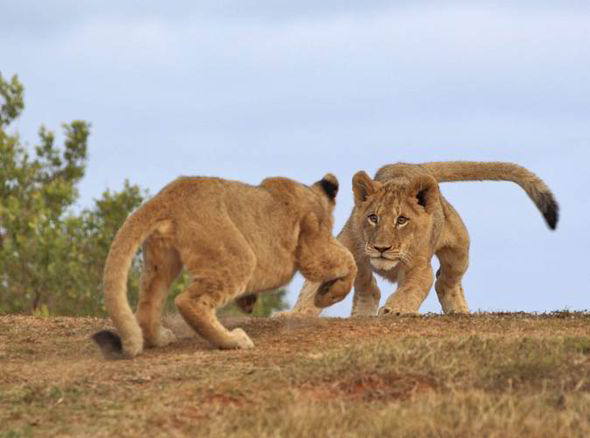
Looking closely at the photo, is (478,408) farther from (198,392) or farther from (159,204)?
(159,204)

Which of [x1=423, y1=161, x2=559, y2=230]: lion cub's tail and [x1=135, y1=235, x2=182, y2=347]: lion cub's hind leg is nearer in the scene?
[x1=135, y1=235, x2=182, y2=347]: lion cub's hind leg

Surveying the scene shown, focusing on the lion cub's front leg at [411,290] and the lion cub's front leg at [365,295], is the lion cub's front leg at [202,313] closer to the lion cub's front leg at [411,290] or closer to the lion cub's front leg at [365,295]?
the lion cub's front leg at [411,290]

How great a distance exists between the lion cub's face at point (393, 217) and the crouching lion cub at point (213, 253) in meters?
1.65

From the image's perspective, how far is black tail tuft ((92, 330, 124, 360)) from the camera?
817 centimetres

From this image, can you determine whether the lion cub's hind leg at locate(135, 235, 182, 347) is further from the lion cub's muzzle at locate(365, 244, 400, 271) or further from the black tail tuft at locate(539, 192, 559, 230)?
the black tail tuft at locate(539, 192, 559, 230)

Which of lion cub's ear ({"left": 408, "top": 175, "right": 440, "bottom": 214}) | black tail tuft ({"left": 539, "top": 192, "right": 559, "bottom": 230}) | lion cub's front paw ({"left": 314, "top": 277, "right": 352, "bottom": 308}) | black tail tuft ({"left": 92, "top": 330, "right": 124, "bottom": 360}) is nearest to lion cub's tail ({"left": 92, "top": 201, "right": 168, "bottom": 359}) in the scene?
black tail tuft ({"left": 92, "top": 330, "right": 124, "bottom": 360})

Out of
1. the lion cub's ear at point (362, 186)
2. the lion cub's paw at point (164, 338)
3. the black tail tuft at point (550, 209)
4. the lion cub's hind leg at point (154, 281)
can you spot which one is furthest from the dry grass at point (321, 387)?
the black tail tuft at point (550, 209)

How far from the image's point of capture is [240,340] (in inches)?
328

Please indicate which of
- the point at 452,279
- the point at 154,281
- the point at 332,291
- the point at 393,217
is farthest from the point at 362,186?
the point at 154,281

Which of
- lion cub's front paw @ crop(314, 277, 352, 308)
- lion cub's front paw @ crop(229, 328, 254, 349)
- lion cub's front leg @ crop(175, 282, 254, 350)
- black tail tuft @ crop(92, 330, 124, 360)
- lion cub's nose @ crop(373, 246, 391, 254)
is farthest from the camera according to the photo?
lion cub's nose @ crop(373, 246, 391, 254)

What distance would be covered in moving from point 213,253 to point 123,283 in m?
Answer: 0.62

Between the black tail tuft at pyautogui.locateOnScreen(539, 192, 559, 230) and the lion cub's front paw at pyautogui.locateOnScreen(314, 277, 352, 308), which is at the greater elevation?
the black tail tuft at pyautogui.locateOnScreen(539, 192, 559, 230)

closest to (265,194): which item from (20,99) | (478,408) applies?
(478,408)

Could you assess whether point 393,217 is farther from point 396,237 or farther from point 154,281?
point 154,281
